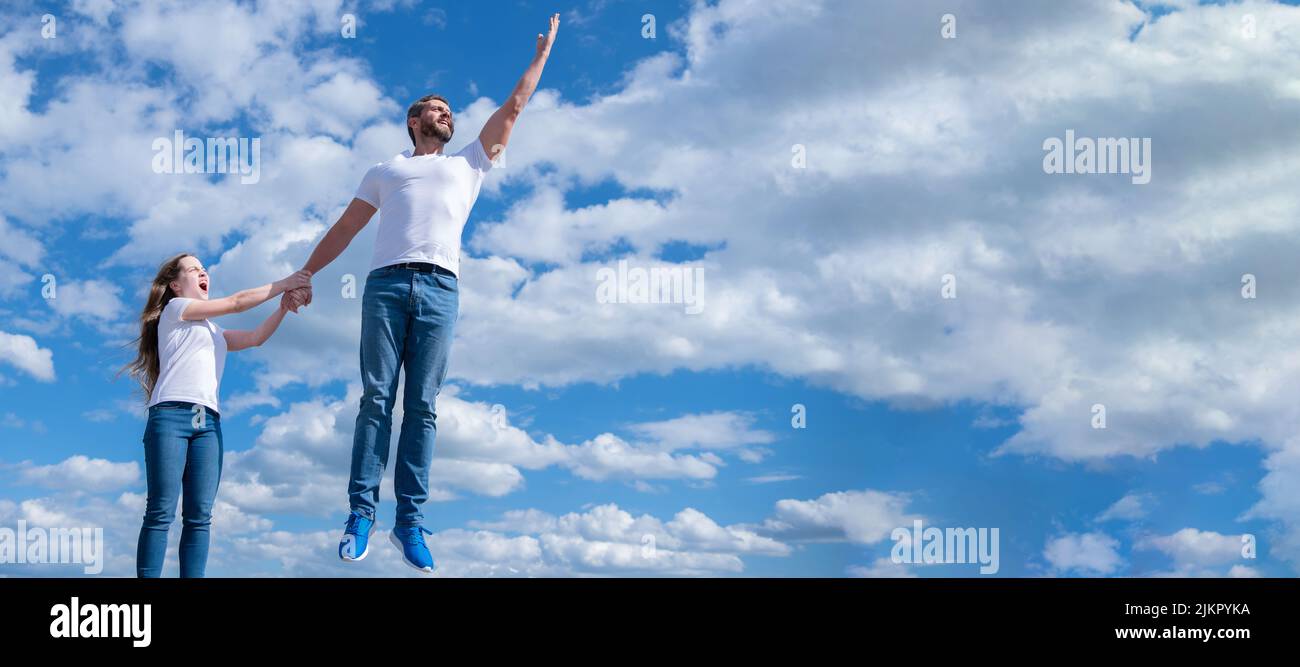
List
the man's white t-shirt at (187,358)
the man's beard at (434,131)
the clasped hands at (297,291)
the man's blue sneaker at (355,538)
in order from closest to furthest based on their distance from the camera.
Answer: the man's blue sneaker at (355,538), the man's white t-shirt at (187,358), the man's beard at (434,131), the clasped hands at (297,291)

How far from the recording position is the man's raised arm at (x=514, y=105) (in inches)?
289

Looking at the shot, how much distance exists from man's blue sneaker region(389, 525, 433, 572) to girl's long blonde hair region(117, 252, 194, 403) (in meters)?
2.32

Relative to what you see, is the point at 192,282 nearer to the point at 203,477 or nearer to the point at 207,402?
the point at 207,402

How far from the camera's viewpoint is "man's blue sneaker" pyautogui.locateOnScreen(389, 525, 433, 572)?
22.5ft

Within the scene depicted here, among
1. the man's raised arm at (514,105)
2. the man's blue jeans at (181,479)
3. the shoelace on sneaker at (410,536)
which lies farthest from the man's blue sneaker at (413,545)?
the man's raised arm at (514,105)

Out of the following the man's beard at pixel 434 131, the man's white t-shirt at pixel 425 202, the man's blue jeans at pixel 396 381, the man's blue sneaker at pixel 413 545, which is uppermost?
the man's beard at pixel 434 131

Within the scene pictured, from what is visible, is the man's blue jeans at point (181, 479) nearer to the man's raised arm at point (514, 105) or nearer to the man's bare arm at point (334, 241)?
the man's bare arm at point (334, 241)

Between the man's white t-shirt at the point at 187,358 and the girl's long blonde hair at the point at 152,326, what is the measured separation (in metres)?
0.15

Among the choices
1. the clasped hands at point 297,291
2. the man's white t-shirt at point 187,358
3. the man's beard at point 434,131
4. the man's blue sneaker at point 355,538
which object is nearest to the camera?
the man's blue sneaker at point 355,538

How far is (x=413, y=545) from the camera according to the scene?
6.89 m

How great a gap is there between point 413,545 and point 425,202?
254 cm
